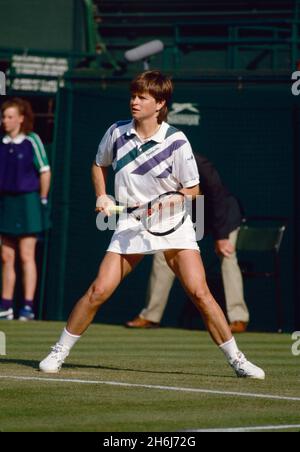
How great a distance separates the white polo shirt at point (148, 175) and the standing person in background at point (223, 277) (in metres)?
5.00

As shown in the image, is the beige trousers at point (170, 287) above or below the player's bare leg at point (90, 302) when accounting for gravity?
below

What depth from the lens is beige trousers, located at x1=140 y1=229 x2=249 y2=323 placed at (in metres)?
15.7

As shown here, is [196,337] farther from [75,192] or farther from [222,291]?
[75,192]

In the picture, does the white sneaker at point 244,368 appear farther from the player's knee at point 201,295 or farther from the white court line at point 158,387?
the white court line at point 158,387

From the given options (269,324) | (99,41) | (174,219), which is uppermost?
(99,41)

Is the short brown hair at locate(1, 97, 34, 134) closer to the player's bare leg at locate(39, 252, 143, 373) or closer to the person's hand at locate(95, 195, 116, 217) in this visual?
the player's bare leg at locate(39, 252, 143, 373)

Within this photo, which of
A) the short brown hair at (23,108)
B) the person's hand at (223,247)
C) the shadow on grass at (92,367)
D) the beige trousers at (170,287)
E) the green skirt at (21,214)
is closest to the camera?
the shadow on grass at (92,367)

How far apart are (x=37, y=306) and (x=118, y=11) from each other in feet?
23.1

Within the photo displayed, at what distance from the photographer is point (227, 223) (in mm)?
15078

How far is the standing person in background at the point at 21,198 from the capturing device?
650 inches

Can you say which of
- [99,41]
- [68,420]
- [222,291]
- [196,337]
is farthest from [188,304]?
[68,420]

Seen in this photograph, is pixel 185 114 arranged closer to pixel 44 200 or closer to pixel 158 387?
pixel 44 200
